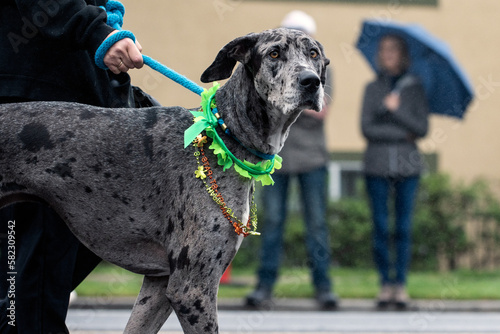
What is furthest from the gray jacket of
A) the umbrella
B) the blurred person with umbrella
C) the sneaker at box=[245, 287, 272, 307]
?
the sneaker at box=[245, 287, 272, 307]

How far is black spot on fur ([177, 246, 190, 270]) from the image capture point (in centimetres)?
304

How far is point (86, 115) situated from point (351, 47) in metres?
10.1

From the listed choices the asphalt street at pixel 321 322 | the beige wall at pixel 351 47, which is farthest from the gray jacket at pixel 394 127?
the beige wall at pixel 351 47

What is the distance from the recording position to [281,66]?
317cm

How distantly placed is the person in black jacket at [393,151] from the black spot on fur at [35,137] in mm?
5351

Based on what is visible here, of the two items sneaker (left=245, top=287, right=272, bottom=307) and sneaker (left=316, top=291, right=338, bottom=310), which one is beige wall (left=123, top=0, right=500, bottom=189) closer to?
sneaker (left=245, top=287, right=272, bottom=307)

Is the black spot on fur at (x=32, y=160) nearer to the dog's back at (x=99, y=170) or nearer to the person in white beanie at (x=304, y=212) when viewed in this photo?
the dog's back at (x=99, y=170)

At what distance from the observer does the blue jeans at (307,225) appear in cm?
779

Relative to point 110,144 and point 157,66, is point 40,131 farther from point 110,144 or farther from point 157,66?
point 157,66

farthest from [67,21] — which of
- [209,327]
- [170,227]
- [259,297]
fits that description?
[259,297]

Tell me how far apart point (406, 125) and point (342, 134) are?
4705mm

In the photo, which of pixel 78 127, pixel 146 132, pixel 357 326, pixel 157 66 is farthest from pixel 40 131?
pixel 357 326

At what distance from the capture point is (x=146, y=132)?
321 centimetres

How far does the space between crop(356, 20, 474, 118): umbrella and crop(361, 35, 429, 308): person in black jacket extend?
5.1 inches
